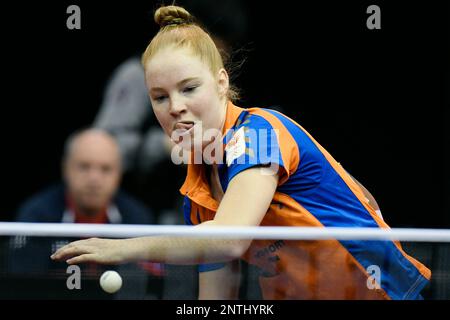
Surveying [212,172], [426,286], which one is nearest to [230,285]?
[212,172]

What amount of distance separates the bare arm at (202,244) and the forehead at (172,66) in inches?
13.4

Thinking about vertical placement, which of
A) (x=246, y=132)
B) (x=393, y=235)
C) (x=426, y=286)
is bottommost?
(x=426, y=286)

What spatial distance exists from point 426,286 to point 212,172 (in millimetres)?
645

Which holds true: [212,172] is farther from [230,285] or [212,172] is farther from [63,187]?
[63,187]

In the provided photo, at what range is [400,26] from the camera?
213 inches

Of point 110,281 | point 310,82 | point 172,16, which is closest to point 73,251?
point 110,281

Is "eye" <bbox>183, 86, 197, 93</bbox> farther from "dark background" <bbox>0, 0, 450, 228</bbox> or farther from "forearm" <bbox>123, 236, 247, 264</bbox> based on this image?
"dark background" <bbox>0, 0, 450, 228</bbox>

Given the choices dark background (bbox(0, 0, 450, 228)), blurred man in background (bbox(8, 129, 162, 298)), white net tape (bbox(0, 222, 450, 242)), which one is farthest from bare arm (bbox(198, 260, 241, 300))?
dark background (bbox(0, 0, 450, 228))

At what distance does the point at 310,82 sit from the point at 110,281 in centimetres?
351

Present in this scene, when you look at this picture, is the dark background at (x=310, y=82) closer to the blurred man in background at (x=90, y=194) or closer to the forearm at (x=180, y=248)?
the blurred man in background at (x=90, y=194)

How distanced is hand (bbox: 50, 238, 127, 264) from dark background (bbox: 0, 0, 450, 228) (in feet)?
10.9

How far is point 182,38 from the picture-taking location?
245 cm

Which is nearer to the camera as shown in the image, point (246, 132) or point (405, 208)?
point (246, 132)

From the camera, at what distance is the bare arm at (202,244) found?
209cm
